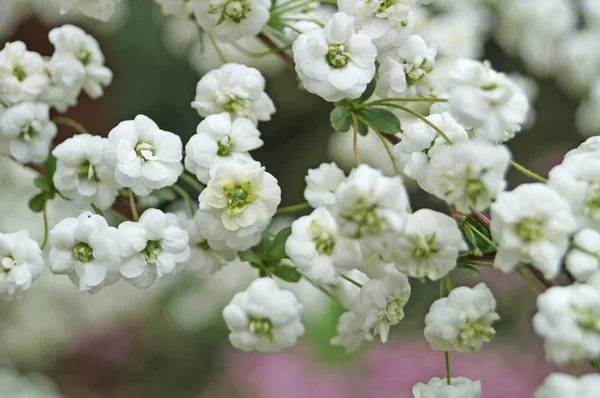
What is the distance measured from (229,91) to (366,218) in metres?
0.16

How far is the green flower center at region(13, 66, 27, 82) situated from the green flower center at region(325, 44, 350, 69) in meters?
0.22

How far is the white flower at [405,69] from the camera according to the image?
440 millimetres

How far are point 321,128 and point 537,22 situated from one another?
0.45 meters

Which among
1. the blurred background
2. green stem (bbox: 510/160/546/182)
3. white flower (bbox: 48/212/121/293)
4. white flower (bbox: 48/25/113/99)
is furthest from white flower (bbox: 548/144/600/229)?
the blurred background

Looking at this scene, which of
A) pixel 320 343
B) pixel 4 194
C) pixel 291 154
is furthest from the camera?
pixel 291 154

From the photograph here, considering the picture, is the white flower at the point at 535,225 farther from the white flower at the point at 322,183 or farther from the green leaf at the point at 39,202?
the green leaf at the point at 39,202

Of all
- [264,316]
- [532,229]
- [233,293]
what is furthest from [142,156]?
[233,293]

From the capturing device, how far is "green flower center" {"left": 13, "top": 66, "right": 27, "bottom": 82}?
499 millimetres

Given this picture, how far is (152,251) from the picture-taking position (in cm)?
42

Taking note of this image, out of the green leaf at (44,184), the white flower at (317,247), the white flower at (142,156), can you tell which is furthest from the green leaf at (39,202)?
the white flower at (317,247)

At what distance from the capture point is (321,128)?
1.28 meters

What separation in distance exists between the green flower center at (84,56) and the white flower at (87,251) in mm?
160

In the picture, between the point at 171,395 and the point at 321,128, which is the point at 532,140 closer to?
the point at 321,128

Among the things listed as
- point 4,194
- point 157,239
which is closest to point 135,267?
point 157,239
